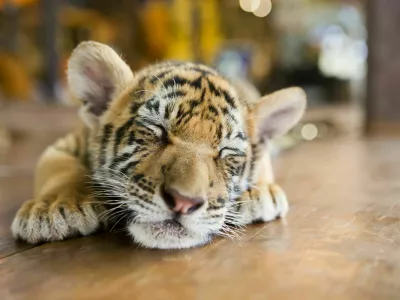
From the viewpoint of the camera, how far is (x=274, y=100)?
Answer: 1.77 m

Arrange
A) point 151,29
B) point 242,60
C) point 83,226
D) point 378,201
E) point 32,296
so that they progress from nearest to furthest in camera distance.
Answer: point 32,296 → point 83,226 → point 378,201 → point 151,29 → point 242,60

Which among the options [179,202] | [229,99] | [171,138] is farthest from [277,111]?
[179,202]

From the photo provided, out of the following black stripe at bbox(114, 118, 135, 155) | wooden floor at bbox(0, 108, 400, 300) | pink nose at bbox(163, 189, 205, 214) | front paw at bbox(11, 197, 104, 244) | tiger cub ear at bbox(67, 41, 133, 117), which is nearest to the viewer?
wooden floor at bbox(0, 108, 400, 300)

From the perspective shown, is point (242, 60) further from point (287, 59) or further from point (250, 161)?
point (250, 161)

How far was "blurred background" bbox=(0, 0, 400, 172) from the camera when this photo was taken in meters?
4.38

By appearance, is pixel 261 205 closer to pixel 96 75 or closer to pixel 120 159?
pixel 120 159

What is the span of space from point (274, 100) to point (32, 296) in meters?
0.96

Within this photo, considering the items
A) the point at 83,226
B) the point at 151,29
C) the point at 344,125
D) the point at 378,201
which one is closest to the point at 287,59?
the point at 151,29

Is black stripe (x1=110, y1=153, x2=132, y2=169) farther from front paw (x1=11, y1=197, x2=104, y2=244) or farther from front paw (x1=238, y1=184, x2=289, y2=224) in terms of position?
front paw (x1=238, y1=184, x2=289, y2=224)

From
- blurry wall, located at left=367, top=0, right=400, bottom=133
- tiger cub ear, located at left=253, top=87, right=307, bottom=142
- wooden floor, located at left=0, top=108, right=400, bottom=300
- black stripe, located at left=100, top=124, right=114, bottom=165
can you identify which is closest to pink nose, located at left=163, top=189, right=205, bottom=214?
wooden floor, located at left=0, top=108, right=400, bottom=300

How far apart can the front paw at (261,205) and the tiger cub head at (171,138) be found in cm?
4

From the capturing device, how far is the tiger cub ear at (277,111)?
1.76 m

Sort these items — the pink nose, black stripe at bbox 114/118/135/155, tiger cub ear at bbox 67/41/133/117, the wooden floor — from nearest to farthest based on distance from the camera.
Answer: the wooden floor, the pink nose, black stripe at bbox 114/118/135/155, tiger cub ear at bbox 67/41/133/117

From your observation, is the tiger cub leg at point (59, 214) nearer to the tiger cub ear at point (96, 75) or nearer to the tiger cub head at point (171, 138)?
the tiger cub head at point (171, 138)
